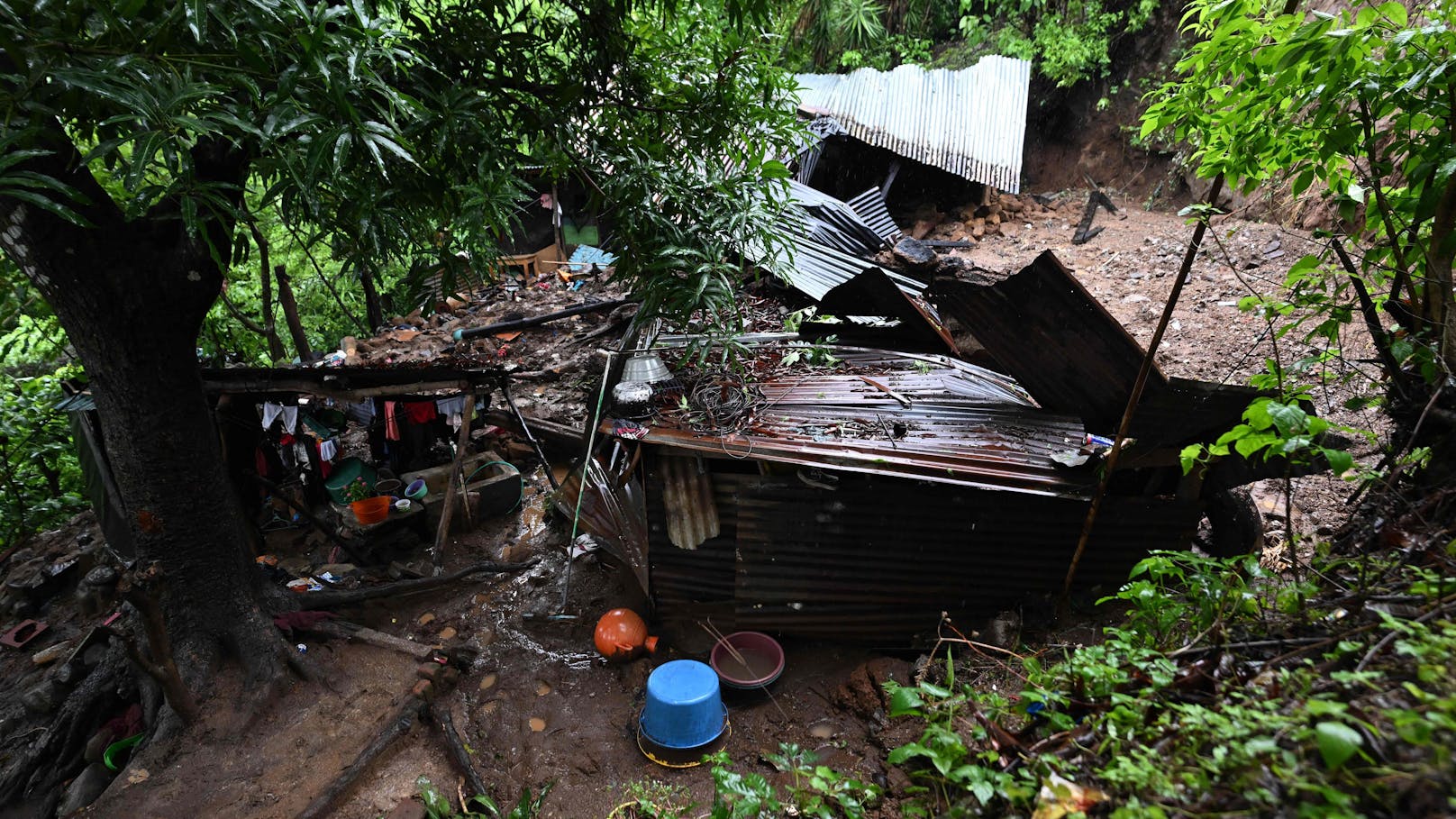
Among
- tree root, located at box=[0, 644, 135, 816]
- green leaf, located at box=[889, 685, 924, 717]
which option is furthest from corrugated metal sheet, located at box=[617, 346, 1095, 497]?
tree root, located at box=[0, 644, 135, 816]

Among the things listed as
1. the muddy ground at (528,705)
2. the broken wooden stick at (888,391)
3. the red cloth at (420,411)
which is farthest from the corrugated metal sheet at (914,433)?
the red cloth at (420,411)

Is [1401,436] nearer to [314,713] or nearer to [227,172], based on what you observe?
[227,172]

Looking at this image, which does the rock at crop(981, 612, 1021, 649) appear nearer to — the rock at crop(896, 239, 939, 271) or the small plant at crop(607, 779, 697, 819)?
the small plant at crop(607, 779, 697, 819)

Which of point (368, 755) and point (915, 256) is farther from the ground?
point (915, 256)

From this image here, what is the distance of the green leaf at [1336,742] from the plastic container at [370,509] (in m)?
7.59

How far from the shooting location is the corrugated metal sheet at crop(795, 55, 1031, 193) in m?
13.7

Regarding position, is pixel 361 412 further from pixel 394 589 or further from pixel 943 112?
pixel 943 112

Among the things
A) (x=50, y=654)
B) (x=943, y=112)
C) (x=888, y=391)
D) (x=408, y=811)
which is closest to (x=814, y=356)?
(x=888, y=391)

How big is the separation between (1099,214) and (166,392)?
16.2 metres

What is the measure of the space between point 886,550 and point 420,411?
18.8 feet

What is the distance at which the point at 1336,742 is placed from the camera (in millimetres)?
1380

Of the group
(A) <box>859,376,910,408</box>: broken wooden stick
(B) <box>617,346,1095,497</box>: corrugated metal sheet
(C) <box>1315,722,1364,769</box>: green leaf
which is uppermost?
(C) <box>1315,722,1364,769</box>: green leaf

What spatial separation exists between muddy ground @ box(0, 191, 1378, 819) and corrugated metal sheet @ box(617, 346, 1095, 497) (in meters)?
1.12

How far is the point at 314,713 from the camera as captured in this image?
15.7 feet
